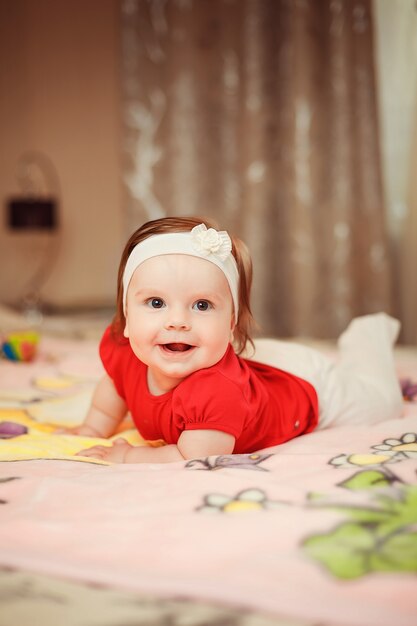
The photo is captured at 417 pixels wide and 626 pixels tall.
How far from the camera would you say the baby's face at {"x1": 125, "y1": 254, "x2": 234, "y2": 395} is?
109 centimetres

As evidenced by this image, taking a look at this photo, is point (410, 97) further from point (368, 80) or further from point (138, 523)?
point (138, 523)

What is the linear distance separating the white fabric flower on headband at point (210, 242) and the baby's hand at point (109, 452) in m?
0.36

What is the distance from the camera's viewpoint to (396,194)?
3.40 metres

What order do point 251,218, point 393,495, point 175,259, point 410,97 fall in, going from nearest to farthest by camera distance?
point 393,495 → point 175,259 → point 410,97 → point 251,218

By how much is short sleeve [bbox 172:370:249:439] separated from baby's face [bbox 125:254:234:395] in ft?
0.09

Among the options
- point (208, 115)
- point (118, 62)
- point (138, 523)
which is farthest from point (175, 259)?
point (118, 62)

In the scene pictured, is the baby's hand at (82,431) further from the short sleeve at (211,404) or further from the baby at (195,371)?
the short sleeve at (211,404)

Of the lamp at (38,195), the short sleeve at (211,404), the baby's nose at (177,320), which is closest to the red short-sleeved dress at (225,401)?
the short sleeve at (211,404)

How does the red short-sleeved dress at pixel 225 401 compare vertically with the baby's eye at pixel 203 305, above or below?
below

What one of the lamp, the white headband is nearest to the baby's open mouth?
the white headband

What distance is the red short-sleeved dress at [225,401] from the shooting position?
3.63 feet

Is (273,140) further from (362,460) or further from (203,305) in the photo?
(362,460)

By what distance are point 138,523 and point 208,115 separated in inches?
128

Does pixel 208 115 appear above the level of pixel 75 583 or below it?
above
